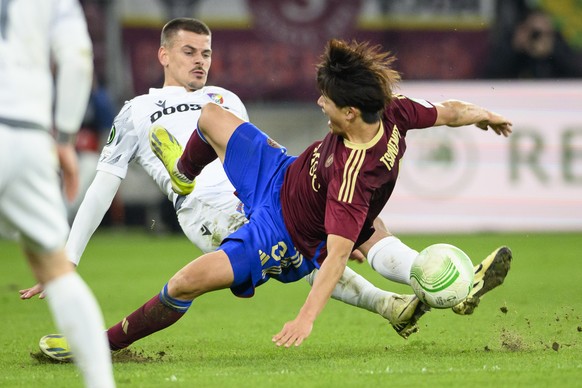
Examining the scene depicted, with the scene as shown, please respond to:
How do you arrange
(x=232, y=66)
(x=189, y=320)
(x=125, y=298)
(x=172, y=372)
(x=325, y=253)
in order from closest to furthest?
(x=172, y=372) < (x=325, y=253) < (x=189, y=320) < (x=125, y=298) < (x=232, y=66)

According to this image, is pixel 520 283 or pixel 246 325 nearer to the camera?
pixel 246 325

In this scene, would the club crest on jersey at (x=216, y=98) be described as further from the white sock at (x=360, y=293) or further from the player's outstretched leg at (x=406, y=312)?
the player's outstretched leg at (x=406, y=312)

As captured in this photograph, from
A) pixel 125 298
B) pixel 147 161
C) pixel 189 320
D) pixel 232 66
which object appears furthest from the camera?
pixel 232 66

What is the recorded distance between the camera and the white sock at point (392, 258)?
650 cm

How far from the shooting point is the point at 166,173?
733cm

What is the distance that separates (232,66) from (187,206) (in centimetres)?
930

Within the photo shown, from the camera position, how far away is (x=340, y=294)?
6.82m

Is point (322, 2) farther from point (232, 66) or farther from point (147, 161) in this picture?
point (147, 161)

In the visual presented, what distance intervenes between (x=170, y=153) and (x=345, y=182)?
60.8 inches

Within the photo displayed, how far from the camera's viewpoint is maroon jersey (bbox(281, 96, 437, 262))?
5691mm

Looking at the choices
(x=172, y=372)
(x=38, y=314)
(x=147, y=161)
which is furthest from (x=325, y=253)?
(x=38, y=314)

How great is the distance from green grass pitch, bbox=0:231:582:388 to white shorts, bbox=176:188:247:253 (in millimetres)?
652

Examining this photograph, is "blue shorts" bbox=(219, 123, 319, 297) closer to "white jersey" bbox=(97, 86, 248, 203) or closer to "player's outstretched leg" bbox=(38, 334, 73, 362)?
"white jersey" bbox=(97, 86, 248, 203)

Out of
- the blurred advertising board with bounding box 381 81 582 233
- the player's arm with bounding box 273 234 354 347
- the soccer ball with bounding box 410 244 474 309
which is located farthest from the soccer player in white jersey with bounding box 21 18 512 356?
the blurred advertising board with bounding box 381 81 582 233
